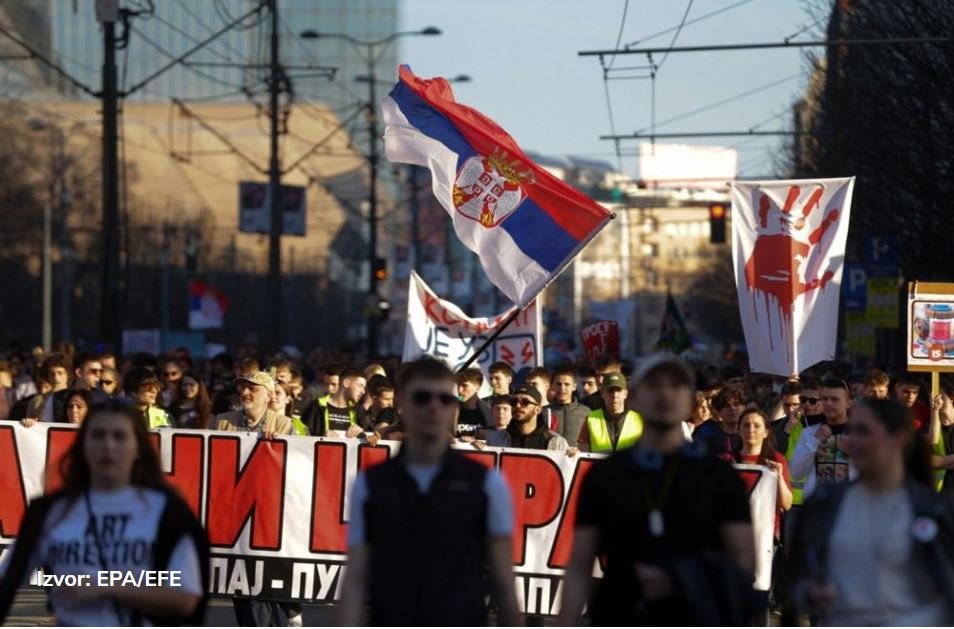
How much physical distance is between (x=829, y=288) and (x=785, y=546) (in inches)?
93.2

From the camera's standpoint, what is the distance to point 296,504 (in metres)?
11.7

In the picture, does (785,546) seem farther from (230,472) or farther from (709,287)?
(709,287)

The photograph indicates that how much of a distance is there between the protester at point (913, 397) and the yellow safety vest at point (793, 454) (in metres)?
1.06

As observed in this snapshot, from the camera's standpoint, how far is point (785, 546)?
11.8 metres

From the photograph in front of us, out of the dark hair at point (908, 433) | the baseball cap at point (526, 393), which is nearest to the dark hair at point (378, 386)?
the baseball cap at point (526, 393)

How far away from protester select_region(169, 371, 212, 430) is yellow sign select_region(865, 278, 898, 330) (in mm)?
12461

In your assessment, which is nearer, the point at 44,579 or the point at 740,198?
the point at 44,579

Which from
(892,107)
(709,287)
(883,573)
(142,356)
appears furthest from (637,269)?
(883,573)

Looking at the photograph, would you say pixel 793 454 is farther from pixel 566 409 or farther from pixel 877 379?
pixel 566 409

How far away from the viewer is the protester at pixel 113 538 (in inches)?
235

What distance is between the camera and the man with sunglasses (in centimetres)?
1134

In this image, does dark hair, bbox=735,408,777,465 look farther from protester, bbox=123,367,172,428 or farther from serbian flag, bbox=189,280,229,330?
Answer: serbian flag, bbox=189,280,229,330

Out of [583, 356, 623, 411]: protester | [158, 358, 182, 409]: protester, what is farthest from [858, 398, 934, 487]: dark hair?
[158, 358, 182, 409]: protester

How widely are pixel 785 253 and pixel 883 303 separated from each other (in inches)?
548
